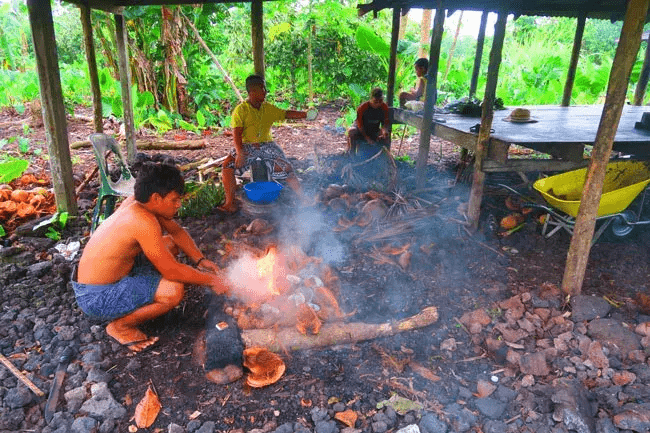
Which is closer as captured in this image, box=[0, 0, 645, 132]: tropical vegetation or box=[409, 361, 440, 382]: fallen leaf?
box=[409, 361, 440, 382]: fallen leaf

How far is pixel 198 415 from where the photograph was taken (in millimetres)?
2709

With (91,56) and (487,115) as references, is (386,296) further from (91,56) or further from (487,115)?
(91,56)

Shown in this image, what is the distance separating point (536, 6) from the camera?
25.0ft

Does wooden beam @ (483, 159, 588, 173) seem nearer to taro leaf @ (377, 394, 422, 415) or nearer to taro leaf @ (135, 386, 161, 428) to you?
taro leaf @ (377, 394, 422, 415)

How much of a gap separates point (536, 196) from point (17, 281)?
5.85m

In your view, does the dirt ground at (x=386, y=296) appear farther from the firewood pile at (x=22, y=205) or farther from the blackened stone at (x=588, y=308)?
the firewood pile at (x=22, y=205)

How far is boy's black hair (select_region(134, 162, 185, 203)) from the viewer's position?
9.69 ft

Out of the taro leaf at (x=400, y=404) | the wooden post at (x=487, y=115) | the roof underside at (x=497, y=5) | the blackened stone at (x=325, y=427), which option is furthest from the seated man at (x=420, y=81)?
the blackened stone at (x=325, y=427)

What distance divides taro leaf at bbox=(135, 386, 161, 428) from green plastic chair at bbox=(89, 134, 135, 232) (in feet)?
8.31

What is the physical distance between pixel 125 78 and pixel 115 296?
4818 millimetres

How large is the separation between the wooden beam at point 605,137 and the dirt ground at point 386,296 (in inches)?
15.4

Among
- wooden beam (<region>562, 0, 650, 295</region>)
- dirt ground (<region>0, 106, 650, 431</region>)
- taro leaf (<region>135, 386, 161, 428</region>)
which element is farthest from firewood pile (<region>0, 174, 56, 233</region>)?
wooden beam (<region>562, 0, 650, 295</region>)

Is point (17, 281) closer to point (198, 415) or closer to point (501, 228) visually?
point (198, 415)

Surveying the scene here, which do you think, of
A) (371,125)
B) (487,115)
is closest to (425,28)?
(371,125)
